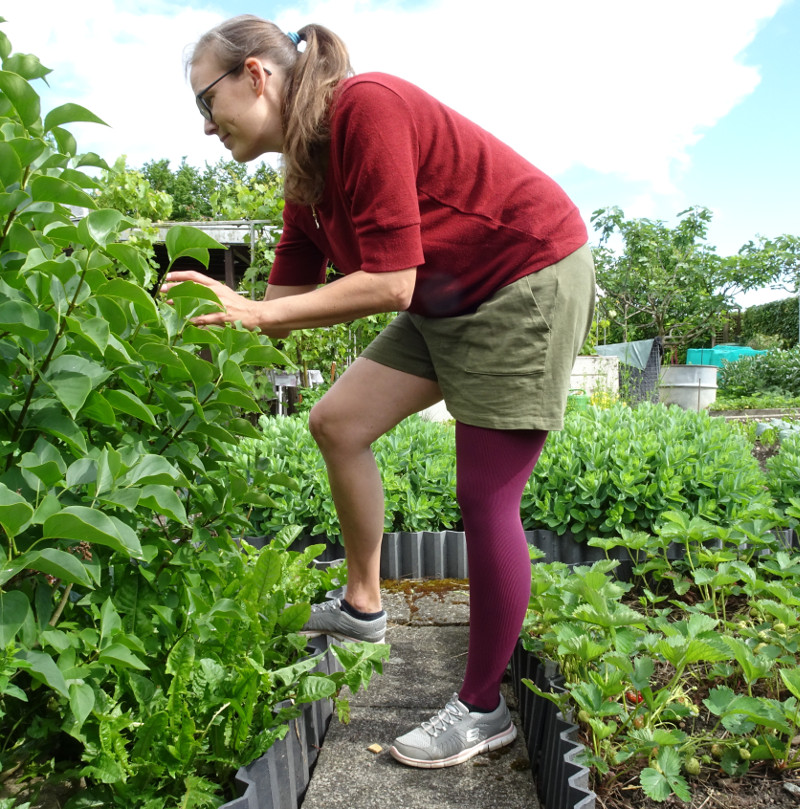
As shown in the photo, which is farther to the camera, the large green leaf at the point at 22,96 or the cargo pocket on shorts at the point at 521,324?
the cargo pocket on shorts at the point at 521,324

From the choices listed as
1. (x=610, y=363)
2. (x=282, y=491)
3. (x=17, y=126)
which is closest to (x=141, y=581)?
(x=17, y=126)

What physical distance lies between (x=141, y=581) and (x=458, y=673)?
1128mm

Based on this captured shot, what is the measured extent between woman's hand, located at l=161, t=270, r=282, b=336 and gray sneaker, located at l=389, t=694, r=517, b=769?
0.97 m

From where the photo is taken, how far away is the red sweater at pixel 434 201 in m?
1.38

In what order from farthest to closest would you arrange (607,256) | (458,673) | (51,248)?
(607,256)
(458,673)
(51,248)

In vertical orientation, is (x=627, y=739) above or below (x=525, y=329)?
below

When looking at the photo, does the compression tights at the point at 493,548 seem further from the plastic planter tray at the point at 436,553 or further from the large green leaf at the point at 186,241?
the plastic planter tray at the point at 436,553

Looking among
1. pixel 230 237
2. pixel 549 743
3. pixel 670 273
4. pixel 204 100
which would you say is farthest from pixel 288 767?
pixel 670 273

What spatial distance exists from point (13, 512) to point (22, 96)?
2.10 feet

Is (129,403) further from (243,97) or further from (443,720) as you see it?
(443,720)

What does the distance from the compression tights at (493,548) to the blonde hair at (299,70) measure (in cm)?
72

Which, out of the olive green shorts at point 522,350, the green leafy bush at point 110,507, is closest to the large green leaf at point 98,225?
the green leafy bush at point 110,507

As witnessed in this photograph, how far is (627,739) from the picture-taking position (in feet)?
4.28

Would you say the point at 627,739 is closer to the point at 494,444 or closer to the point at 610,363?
the point at 494,444
